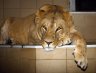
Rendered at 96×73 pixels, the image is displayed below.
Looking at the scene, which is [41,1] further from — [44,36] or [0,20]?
[44,36]

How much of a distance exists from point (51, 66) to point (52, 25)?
0.71 m

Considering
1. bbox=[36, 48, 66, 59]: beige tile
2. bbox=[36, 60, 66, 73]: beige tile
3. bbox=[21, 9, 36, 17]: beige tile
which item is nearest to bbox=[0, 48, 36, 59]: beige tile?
bbox=[36, 60, 66, 73]: beige tile

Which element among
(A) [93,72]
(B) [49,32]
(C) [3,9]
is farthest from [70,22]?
(C) [3,9]

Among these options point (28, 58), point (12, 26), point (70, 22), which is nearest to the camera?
point (70, 22)

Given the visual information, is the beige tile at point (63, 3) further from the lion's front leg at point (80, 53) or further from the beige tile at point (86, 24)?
the lion's front leg at point (80, 53)

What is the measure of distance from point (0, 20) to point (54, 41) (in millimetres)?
1594

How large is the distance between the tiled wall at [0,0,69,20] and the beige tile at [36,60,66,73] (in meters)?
0.92

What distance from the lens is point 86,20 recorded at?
370cm

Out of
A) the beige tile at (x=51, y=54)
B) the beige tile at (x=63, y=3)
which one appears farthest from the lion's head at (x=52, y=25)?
the beige tile at (x=63, y=3)

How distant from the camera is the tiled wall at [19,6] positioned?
3.70m

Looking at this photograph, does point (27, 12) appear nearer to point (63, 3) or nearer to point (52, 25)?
point (63, 3)

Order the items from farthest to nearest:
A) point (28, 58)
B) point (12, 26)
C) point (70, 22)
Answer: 1. point (12, 26)
2. point (28, 58)
3. point (70, 22)

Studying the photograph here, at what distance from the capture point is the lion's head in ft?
7.53

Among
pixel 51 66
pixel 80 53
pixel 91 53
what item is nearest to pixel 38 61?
pixel 51 66
